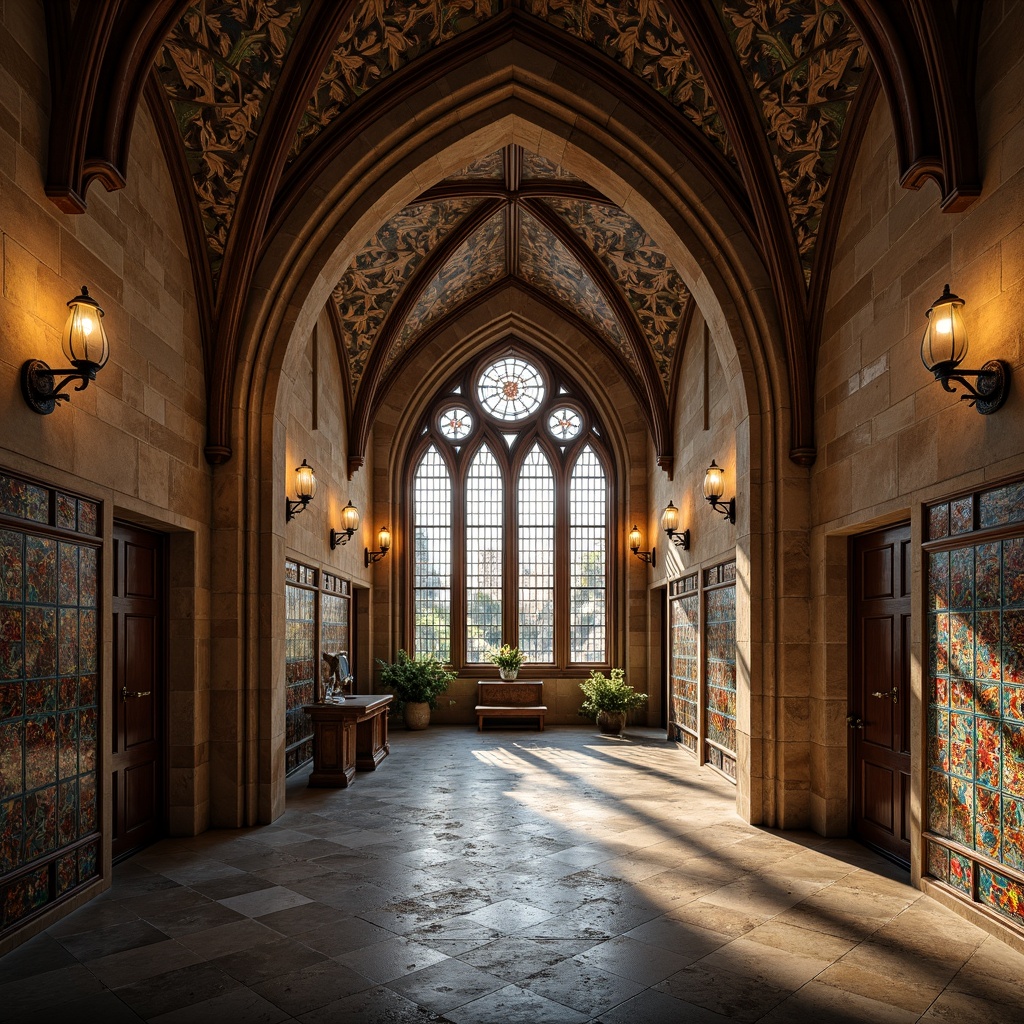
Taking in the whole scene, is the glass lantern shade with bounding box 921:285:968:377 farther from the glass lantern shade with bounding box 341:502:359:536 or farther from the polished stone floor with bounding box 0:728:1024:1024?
the glass lantern shade with bounding box 341:502:359:536

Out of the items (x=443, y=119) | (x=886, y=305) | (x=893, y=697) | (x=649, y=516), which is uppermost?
(x=443, y=119)

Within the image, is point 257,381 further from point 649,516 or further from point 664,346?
point 649,516

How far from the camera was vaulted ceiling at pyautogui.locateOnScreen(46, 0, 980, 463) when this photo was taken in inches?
178

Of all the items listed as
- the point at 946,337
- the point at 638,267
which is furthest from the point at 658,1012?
the point at 638,267

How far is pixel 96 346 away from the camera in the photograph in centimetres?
439

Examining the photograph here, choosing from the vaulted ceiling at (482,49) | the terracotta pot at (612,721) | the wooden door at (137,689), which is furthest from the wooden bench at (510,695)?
Answer: the vaulted ceiling at (482,49)

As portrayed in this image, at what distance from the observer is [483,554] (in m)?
14.1

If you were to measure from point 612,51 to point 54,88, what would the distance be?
4256 mm

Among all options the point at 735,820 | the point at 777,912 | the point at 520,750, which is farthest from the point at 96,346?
the point at 520,750

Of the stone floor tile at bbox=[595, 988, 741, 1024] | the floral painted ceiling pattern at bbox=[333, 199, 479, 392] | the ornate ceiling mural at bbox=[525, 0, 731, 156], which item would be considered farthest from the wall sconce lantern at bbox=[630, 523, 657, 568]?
the stone floor tile at bbox=[595, 988, 741, 1024]

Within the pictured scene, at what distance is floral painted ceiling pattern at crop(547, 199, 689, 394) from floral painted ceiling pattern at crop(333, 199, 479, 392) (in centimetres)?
141

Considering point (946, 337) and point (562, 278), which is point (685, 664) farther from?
point (946, 337)

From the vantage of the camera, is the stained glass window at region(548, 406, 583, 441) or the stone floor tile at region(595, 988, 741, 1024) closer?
the stone floor tile at region(595, 988, 741, 1024)

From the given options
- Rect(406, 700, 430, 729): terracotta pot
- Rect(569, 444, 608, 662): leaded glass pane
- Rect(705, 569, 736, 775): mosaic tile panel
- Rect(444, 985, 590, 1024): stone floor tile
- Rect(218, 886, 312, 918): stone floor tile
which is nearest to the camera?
Rect(444, 985, 590, 1024): stone floor tile
